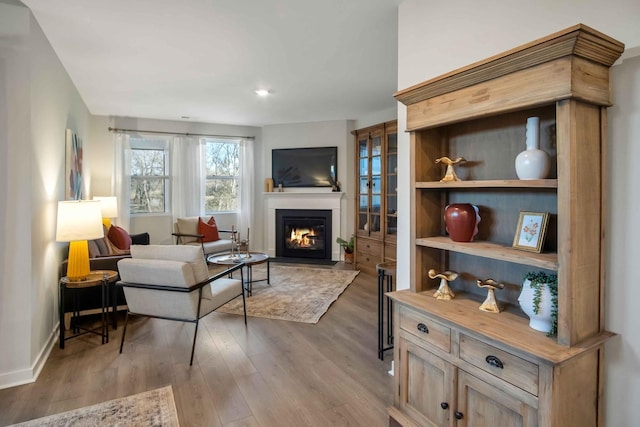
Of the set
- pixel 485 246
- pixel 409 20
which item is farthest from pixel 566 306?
pixel 409 20

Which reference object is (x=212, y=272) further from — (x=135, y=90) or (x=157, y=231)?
(x=135, y=90)

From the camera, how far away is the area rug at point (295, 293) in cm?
380

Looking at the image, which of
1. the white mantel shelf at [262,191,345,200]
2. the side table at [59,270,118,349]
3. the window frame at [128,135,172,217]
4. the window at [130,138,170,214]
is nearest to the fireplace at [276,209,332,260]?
the white mantel shelf at [262,191,345,200]

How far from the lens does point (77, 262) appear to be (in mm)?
2967

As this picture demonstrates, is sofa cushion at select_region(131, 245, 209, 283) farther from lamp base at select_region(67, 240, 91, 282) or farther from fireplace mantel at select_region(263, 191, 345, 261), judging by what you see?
fireplace mantel at select_region(263, 191, 345, 261)

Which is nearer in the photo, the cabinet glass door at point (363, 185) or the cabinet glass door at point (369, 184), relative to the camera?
the cabinet glass door at point (369, 184)

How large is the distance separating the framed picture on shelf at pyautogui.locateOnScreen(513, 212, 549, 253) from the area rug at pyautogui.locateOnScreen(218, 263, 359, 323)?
239cm

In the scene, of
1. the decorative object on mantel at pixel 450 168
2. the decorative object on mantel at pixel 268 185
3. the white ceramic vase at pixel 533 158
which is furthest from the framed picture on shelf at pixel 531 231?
the decorative object on mantel at pixel 268 185

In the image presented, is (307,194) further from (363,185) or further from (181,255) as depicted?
(181,255)

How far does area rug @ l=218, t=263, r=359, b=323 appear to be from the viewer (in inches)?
149

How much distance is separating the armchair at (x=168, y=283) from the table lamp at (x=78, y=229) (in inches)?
16.1

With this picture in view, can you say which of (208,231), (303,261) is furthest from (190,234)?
(303,261)

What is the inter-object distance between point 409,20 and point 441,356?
81.4 inches

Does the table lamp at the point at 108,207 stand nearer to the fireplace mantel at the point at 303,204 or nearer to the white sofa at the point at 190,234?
the white sofa at the point at 190,234
